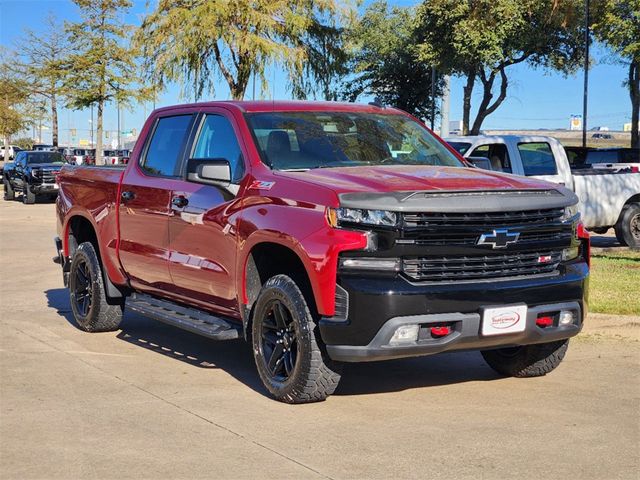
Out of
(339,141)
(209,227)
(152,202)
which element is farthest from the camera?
(152,202)

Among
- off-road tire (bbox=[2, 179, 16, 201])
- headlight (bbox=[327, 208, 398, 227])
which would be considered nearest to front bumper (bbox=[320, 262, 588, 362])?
headlight (bbox=[327, 208, 398, 227])

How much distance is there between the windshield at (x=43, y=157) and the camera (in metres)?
35.2

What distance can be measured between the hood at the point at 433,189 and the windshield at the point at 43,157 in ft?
99.9

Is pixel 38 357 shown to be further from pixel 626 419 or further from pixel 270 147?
pixel 626 419

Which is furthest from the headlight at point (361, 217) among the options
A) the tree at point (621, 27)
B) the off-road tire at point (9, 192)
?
the off-road tire at point (9, 192)

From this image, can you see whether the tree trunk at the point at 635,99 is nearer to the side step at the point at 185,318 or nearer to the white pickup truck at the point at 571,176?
the white pickup truck at the point at 571,176

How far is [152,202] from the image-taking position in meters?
7.67

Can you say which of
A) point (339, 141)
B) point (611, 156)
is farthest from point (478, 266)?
point (611, 156)

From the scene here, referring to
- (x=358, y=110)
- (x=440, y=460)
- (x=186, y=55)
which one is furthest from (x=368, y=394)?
(x=186, y=55)

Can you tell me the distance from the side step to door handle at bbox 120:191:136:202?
2.70 feet

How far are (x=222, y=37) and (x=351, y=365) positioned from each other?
26.1 metres

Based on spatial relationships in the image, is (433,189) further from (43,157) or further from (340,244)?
(43,157)

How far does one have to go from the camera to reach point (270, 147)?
22.3 feet

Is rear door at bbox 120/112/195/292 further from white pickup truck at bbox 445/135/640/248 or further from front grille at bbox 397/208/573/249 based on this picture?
white pickup truck at bbox 445/135/640/248
